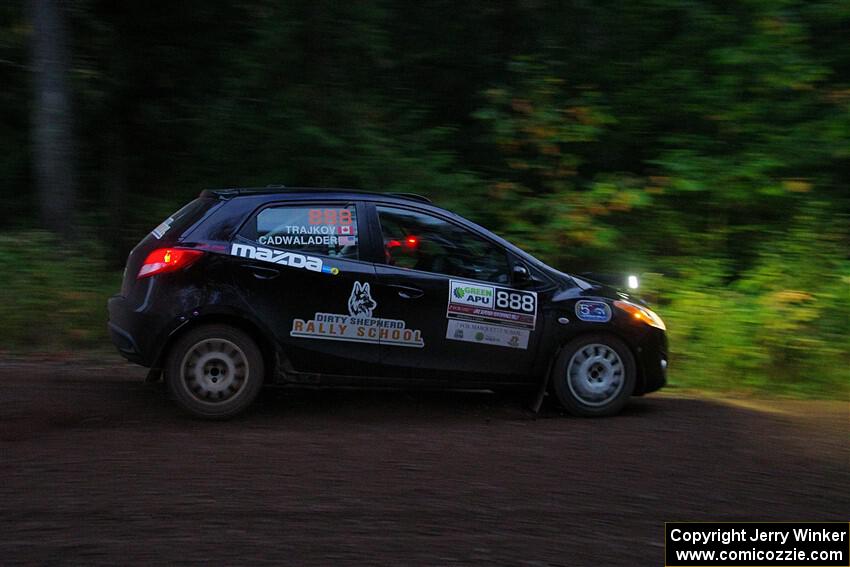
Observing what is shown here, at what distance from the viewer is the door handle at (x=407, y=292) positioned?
6.96m

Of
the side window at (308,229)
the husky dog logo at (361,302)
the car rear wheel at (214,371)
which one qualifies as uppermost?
the side window at (308,229)

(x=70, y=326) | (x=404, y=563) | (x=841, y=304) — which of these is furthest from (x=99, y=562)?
(x=841, y=304)

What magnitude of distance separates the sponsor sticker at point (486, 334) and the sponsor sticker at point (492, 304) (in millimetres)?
40

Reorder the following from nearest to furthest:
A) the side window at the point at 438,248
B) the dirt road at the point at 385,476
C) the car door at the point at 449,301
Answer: the dirt road at the point at 385,476 → the car door at the point at 449,301 → the side window at the point at 438,248

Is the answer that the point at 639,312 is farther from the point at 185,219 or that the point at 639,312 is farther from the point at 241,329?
the point at 185,219

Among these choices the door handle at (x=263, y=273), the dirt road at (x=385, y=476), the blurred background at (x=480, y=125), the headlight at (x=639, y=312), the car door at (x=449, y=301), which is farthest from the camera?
the blurred background at (x=480, y=125)

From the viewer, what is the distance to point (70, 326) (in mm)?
9273

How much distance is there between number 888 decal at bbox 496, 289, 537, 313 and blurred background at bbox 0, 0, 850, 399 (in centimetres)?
284

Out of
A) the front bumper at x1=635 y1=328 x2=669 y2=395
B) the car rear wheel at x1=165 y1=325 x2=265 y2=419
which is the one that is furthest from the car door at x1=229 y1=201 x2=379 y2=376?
the front bumper at x1=635 y1=328 x2=669 y2=395

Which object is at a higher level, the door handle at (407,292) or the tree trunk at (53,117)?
the tree trunk at (53,117)

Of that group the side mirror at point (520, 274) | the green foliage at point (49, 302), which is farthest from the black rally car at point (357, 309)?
the green foliage at point (49, 302)

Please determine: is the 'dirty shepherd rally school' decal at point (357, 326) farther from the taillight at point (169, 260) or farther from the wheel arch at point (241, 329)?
the taillight at point (169, 260)

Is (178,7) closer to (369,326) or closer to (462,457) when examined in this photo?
(369,326)

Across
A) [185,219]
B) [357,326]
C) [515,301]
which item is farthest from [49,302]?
[515,301]
